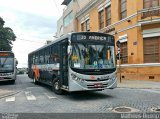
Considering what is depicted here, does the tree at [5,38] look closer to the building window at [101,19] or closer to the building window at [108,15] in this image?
the building window at [101,19]

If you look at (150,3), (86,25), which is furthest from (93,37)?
(86,25)

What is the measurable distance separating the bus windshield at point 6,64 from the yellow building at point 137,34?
9810 mm

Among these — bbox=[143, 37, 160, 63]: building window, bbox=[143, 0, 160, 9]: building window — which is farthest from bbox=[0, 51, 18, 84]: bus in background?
bbox=[143, 0, 160, 9]: building window

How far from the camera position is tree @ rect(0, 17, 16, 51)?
160 feet

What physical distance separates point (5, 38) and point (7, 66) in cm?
2705

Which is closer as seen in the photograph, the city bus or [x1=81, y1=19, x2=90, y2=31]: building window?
Result: the city bus

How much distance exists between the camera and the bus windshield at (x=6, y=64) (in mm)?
24008

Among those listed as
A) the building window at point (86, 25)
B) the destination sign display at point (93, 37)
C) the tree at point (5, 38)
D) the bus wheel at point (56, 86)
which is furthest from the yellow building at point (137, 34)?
the tree at point (5, 38)

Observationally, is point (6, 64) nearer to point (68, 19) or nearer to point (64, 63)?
point (64, 63)

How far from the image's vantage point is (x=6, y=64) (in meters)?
24.2

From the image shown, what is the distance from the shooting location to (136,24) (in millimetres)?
23609

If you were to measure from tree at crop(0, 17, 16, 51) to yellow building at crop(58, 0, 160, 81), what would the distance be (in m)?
24.7

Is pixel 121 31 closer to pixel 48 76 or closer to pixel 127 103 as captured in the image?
pixel 48 76

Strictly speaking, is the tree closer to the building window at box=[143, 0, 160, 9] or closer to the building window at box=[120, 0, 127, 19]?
the building window at box=[120, 0, 127, 19]
